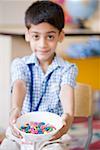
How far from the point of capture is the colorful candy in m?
0.90

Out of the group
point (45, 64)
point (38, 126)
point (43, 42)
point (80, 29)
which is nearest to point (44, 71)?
point (45, 64)

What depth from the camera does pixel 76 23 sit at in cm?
337

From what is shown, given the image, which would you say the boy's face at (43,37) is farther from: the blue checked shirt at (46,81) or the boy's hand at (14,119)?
the boy's hand at (14,119)

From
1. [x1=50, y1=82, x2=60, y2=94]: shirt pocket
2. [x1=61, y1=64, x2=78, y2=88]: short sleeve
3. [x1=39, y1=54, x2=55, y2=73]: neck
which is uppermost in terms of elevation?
[x1=39, y1=54, x2=55, y2=73]: neck

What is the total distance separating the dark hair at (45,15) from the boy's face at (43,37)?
13 mm

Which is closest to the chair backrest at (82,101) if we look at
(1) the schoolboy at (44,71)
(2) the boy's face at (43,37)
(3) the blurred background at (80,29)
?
(1) the schoolboy at (44,71)

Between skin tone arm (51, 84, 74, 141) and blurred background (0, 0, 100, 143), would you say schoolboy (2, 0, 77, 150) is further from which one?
blurred background (0, 0, 100, 143)

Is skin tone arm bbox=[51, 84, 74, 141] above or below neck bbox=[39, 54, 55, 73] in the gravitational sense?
below

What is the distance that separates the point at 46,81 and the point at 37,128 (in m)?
0.24

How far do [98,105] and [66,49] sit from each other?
60 centimetres

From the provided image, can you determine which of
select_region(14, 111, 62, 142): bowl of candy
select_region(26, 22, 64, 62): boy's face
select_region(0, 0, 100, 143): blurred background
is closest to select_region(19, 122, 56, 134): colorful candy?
select_region(14, 111, 62, 142): bowl of candy

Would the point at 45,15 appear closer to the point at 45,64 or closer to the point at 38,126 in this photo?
the point at 45,64

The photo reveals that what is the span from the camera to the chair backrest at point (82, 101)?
4.17ft

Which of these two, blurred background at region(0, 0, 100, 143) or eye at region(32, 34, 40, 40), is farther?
blurred background at region(0, 0, 100, 143)
